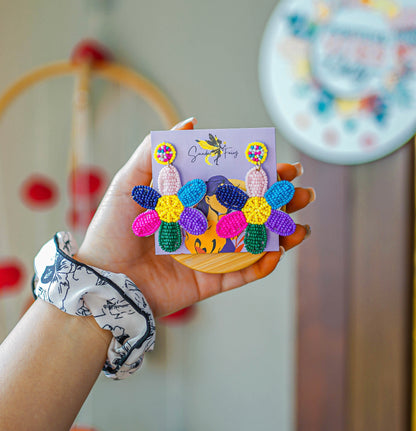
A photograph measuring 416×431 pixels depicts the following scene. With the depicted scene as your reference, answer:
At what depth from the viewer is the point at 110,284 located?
0.67 m

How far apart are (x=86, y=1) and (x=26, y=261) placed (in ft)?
2.73

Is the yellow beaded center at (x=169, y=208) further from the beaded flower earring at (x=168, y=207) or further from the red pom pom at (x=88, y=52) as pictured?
the red pom pom at (x=88, y=52)

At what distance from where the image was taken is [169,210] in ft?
2.29

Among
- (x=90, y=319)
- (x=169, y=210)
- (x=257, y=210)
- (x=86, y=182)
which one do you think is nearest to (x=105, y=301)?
(x=90, y=319)

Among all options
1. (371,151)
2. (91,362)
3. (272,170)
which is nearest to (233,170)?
(272,170)

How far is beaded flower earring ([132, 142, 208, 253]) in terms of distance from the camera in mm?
690

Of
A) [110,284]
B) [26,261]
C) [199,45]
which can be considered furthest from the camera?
[26,261]

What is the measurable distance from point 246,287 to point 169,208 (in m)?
0.70

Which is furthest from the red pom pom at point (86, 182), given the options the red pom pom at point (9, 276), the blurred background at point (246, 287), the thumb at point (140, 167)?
the thumb at point (140, 167)

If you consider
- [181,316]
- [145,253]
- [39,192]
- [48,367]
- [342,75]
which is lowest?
[181,316]

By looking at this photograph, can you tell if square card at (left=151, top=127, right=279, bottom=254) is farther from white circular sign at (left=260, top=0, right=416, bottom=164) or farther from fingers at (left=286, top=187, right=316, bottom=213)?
white circular sign at (left=260, top=0, right=416, bottom=164)

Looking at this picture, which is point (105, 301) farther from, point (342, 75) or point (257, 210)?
point (342, 75)

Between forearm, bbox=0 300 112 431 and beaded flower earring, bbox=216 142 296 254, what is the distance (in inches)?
10.0

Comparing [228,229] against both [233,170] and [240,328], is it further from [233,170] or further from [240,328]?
[240,328]
